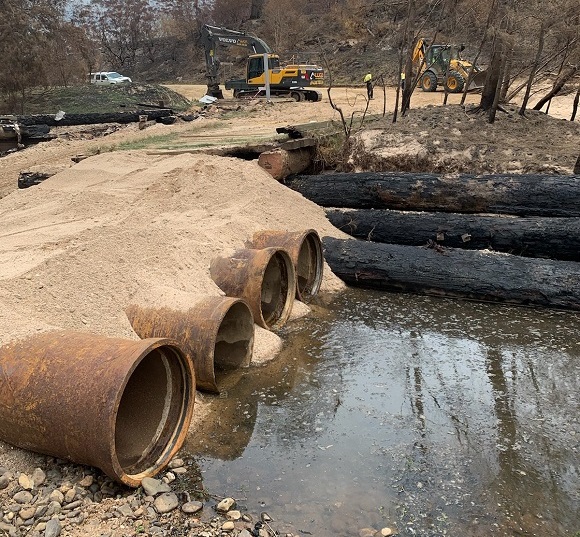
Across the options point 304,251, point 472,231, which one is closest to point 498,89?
point 472,231

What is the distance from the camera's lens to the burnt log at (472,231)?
6820mm

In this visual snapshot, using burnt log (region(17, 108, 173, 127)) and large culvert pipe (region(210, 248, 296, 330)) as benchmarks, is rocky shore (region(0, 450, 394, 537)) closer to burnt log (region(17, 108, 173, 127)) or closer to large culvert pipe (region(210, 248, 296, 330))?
large culvert pipe (region(210, 248, 296, 330))

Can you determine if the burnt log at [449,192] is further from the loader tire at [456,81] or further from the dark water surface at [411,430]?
the loader tire at [456,81]

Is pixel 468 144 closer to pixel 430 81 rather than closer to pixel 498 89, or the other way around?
pixel 498 89

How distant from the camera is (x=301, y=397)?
15.1ft

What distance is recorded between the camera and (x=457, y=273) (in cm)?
660

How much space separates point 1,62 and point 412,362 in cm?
2103

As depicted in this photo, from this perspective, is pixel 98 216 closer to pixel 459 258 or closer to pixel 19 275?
pixel 19 275

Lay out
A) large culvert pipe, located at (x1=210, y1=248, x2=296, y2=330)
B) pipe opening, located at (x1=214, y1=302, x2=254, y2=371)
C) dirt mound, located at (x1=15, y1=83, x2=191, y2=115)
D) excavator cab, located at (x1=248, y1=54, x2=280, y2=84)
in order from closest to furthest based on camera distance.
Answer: pipe opening, located at (x1=214, y1=302, x2=254, y2=371) < large culvert pipe, located at (x1=210, y1=248, x2=296, y2=330) < dirt mound, located at (x1=15, y1=83, x2=191, y2=115) < excavator cab, located at (x1=248, y1=54, x2=280, y2=84)

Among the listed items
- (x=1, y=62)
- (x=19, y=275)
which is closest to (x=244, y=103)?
(x=1, y=62)

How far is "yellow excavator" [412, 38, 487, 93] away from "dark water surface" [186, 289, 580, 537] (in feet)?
51.6

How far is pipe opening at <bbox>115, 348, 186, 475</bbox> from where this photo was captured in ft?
12.3

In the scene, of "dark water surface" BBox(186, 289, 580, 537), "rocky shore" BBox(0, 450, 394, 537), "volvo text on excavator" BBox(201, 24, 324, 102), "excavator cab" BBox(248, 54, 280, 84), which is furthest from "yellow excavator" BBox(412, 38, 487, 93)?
"rocky shore" BBox(0, 450, 394, 537)

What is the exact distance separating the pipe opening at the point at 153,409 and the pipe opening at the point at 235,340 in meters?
1.11
